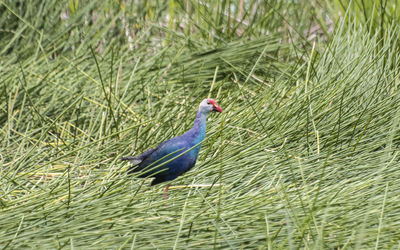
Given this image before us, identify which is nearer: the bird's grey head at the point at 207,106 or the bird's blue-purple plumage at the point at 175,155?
the bird's blue-purple plumage at the point at 175,155

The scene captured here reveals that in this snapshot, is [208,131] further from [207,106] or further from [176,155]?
[176,155]

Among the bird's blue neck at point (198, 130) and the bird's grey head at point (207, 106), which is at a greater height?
the bird's grey head at point (207, 106)

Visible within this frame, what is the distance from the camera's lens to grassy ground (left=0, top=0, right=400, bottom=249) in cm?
194

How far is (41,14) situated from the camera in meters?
4.33

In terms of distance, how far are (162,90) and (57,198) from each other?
1.50m

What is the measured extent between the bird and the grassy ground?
2.1 inches

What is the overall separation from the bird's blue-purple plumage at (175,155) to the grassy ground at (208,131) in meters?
0.06

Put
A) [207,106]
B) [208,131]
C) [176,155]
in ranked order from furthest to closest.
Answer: [208,131]
[207,106]
[176,155]

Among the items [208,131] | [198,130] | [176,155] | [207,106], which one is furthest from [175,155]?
[208,131]

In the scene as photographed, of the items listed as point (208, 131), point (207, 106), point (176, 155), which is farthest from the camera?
point (208, 131)

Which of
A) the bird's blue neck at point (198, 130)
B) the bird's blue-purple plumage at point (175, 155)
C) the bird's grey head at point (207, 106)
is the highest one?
the bird's grey head at point (207, 106)

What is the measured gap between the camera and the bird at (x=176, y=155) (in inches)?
94.6

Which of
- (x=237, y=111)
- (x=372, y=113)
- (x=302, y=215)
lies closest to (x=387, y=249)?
(x=302, y=215)

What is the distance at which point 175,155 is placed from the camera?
96.6 inches
